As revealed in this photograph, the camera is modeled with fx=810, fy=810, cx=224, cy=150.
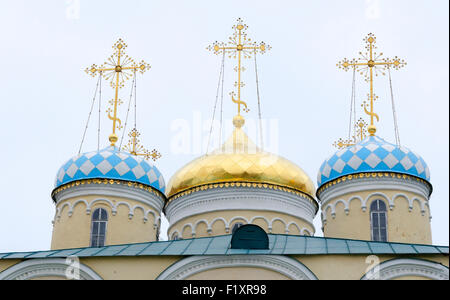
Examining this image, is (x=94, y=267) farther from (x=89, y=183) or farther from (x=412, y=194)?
(x=412, y=194)

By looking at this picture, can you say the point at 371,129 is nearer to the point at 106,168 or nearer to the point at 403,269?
the point at 106,168

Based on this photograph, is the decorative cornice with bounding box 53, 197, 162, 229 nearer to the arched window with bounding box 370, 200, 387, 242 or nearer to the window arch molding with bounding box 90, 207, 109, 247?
the window arch molding with bounding box 90, 207, 109, 247

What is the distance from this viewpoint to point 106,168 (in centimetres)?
1803

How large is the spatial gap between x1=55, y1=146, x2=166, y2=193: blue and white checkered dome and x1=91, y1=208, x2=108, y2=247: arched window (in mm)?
801

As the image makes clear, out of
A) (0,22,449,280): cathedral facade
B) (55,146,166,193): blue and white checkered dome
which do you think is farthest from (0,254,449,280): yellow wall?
(55,146,166,193): blue and white checkered dome

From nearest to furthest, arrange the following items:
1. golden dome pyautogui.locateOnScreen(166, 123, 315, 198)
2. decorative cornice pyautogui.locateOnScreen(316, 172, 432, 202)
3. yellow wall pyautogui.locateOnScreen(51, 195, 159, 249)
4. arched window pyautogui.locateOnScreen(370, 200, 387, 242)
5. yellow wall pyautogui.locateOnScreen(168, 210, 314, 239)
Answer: arched window pyautogui.locateOnScreen(370, 200, 387, 242)
yellow wall pyautogui.locateOnScreen(51, 195, 159, 249)
decorative cornice pyautogui.locateOnScreen(316, 172, 432, 202)
yellow wall pyautogui.locateOnScreen(168, 210, 314, 239)
golden dome pyautogui.locateOnScreen(166, 123, 315, 198)

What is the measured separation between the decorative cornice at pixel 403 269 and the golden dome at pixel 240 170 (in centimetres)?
602

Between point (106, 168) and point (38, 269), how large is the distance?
5145 mm

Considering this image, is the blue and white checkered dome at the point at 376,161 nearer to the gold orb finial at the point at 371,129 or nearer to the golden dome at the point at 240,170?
the gold orb finial at the point at 371,129

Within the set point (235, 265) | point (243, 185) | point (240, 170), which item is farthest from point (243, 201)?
point (235, 265)

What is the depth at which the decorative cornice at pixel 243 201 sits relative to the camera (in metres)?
18.1

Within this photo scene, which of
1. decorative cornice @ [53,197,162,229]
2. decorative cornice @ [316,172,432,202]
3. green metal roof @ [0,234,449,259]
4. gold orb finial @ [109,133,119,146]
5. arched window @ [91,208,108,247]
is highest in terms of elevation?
gold orb finial @ [109,133,119,146]

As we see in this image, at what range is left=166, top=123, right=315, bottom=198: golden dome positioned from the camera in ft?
60.0

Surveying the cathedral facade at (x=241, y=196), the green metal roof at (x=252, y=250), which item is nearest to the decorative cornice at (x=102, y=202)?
the cathedral facade at (x=241, y=196)
